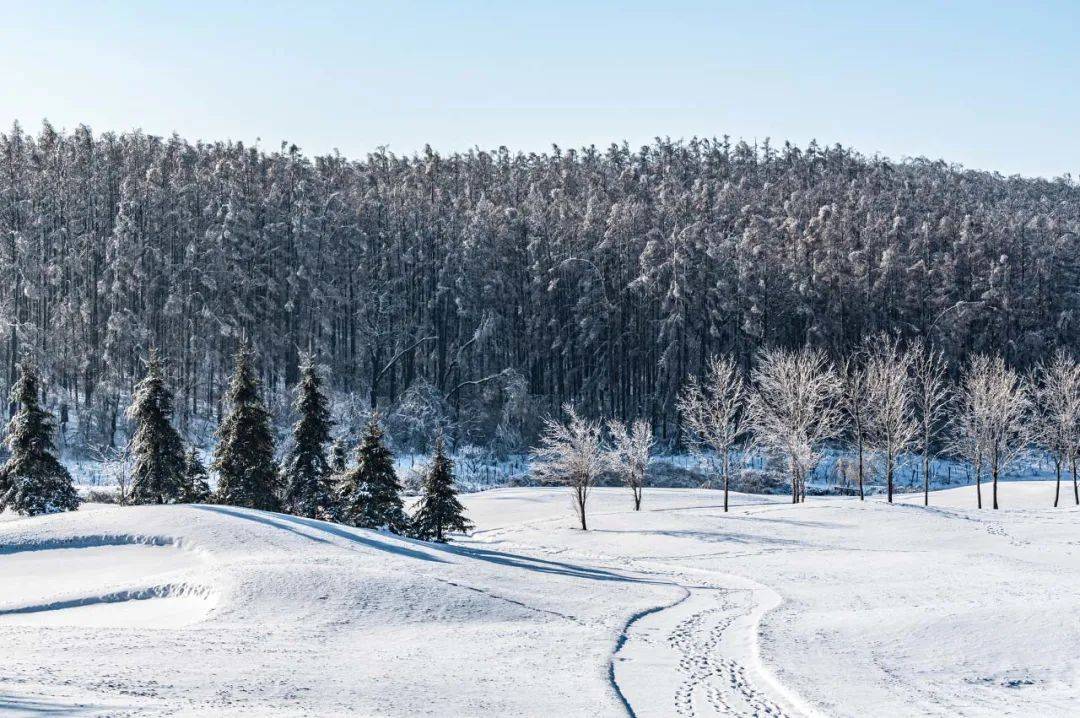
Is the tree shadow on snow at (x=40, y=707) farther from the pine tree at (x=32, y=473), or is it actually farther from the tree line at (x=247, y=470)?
the pine tree at (x=32, y=473)

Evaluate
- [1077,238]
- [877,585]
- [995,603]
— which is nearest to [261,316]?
Answer: [877,585]

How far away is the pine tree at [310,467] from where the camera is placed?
42.7 metres

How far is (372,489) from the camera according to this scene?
38.8 meters

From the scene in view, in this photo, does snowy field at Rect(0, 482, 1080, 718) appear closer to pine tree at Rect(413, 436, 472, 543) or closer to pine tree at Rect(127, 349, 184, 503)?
pine tree at Rect(413, 436, 472, 543)

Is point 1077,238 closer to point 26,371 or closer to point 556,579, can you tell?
point 556,579

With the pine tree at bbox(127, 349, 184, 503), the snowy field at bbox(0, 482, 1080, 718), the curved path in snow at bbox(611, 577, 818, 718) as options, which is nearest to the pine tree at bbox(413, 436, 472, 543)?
the snowy field at bbox(0, 482, 1080, 718)

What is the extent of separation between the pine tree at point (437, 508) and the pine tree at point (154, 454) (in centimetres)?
1104

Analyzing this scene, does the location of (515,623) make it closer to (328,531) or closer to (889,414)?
(328,531)

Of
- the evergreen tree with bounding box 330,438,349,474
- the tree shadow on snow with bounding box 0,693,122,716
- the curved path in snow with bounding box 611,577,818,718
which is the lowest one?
the curved path in snow with bounding box 611,577,818,718

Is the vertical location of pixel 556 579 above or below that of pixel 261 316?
below

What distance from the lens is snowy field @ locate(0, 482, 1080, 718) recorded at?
586 inches

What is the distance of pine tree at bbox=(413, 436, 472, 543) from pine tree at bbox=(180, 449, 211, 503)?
1008cm

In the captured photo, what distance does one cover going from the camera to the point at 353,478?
39031mm

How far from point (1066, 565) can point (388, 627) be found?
2492cm
